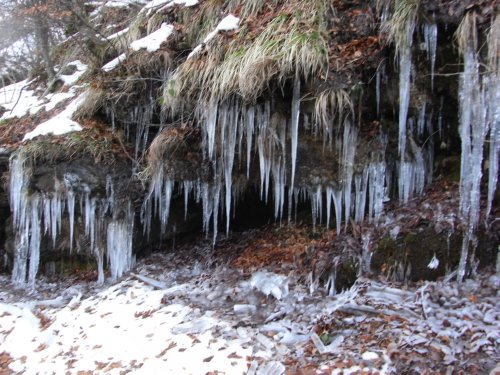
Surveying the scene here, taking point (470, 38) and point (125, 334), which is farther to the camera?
point (125, 334)

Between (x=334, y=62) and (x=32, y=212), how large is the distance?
5.80 metres

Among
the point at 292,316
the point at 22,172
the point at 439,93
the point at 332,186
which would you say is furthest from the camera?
the point at 22,172

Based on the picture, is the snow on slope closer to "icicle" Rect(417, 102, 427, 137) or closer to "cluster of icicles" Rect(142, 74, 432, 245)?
"cluster of icicles" Rect(142, 74, 432, 245)

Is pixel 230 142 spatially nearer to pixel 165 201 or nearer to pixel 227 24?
pixel 227 24

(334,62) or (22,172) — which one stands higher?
(334,62)

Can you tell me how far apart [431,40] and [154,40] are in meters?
4.72

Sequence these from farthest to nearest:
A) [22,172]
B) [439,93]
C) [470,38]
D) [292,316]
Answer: [22,172] < [439,93] < [292,316] < [470,38]

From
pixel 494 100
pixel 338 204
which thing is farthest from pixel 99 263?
pixel 494 100

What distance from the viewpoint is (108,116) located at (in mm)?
7820

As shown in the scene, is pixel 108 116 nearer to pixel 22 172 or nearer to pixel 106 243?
pixel 22 172

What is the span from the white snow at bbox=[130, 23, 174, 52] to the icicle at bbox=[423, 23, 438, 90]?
4.44 meters

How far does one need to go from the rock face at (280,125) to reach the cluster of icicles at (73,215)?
26 millimetres

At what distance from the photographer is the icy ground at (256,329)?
376 centimetres

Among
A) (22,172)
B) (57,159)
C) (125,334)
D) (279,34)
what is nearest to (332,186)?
(279,34)
